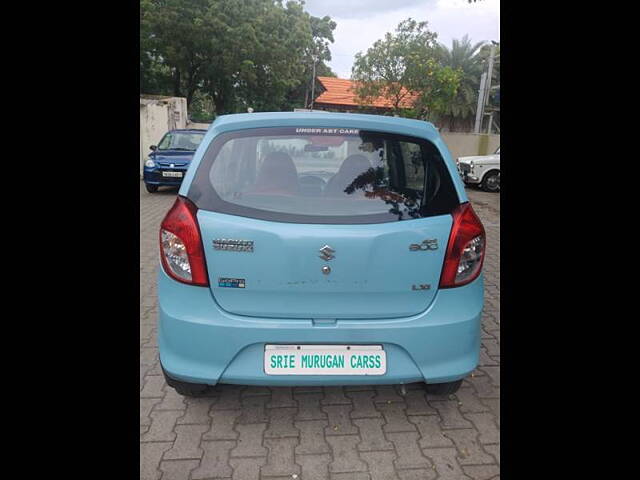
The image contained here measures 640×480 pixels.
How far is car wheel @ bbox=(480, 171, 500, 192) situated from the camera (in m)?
13.4

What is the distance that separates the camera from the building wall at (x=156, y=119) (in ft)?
50.0

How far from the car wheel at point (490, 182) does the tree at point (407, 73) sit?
5.14 m

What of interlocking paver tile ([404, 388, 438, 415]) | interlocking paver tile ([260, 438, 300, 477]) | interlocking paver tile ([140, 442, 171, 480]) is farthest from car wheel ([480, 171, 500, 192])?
interlocking paver tile ([140, 442, 171, 480])

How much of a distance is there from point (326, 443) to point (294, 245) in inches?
43.2

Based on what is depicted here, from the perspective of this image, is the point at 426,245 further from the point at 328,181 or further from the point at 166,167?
the point at 166,167

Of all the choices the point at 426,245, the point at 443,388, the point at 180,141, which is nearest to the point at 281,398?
the point at 443,388

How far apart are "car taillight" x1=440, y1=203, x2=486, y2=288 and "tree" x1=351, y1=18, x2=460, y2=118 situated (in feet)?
52.1

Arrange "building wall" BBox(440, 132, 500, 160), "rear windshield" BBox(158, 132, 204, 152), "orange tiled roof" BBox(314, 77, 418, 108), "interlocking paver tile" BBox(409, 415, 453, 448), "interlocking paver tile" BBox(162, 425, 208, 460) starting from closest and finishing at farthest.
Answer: "interlocking paver tile" BBox(162, 425, 208, 460) < "interlocking paver tile" BBox(409, 415, 453, 448) < "rear windshield" BBox(158, 132, 204, 152) < "building wall" BBox(440, 132, 500, 160) < "orange tiled roof" BBox(314, 77, 418, 108)

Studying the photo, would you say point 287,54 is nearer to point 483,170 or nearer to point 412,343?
point 483,170

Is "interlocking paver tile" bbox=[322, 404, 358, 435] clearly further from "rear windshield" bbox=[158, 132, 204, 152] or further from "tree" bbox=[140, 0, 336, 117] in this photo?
"tree" bbox=[140, 0, 336, 117]

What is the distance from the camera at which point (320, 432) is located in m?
2.43

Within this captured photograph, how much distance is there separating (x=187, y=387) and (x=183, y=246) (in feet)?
2.81
